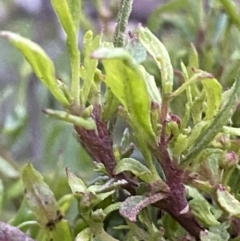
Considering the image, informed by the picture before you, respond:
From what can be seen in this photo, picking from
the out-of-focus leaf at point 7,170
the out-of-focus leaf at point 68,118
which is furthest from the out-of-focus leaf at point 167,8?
the out-of-focus leaf at point 68,118

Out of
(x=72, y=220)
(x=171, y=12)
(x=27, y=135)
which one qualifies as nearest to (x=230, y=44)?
(x=171, y=12)

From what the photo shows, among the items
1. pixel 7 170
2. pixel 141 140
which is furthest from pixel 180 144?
pixel 7 170

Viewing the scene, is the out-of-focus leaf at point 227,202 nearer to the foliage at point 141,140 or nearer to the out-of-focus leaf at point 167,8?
the foliage at point 141,140

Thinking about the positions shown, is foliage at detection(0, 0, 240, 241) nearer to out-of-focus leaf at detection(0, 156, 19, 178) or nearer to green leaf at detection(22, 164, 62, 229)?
green leaf at detection(22, 164, 62, 229)

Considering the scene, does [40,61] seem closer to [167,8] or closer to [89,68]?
[89,68]

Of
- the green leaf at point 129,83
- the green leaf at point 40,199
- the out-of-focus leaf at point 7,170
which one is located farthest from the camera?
the out-of-focus leaf at point 7,170

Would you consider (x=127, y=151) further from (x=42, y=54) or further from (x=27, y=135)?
(x=27, y=135)
